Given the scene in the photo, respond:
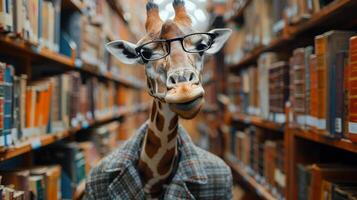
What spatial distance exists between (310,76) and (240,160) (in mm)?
1979

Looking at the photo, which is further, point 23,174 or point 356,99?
point 23,174

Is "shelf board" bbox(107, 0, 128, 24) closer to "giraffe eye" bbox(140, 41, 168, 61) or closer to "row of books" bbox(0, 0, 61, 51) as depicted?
"row of books" bbox(0, 0, 61, 51)

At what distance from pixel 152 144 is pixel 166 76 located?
1.19 feet

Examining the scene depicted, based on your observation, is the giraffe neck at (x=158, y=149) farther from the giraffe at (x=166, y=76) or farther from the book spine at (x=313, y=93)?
the book spine at (x=313, y=93)

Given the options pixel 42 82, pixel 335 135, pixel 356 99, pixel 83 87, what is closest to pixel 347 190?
pixel 335 135

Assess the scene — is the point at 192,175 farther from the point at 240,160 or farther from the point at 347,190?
the point at 240,160

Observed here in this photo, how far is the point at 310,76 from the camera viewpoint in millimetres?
1631

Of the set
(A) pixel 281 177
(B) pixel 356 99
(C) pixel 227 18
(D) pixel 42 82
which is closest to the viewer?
(B) pixel 356 99

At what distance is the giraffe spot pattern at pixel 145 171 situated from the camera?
1.55 meters

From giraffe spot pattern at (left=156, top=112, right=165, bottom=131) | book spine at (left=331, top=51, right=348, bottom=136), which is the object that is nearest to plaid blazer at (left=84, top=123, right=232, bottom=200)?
giraffe spot pattern at (left=156, top=112, right=165, bottom=131)

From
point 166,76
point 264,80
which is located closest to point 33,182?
point 166,76

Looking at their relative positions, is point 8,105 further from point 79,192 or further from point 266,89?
point 266,89

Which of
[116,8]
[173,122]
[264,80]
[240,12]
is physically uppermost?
[116,8]

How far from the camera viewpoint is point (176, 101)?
112 centimetres
